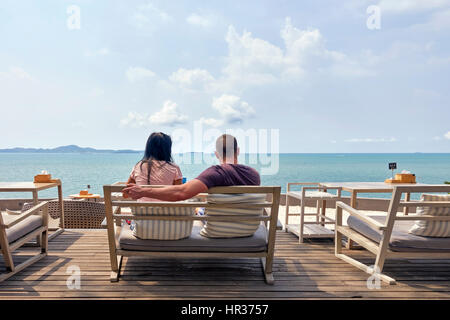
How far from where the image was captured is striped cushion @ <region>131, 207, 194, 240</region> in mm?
1880

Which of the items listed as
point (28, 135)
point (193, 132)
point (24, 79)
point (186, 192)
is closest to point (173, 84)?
point (193, 132)

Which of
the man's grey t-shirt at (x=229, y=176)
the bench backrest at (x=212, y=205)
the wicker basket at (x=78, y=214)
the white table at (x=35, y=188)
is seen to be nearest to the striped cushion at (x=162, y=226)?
the bench backrest at (x=212, y=205)

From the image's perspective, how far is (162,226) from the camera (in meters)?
1.91

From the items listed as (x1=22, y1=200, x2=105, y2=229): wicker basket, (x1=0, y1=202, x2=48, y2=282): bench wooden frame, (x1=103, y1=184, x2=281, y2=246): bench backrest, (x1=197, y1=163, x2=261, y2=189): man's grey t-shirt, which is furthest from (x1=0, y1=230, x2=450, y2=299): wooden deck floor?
(x1=22, y1=200, x2=105, y2=229): wicker basket

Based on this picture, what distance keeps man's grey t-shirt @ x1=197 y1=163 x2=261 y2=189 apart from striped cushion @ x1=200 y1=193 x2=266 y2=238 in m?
0.09

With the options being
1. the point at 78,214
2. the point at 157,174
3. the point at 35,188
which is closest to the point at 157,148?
the point at 157,174

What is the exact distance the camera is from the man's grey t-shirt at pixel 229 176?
1773 mm

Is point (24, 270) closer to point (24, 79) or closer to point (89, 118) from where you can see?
point (24, 79)

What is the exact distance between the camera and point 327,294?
1850 mm

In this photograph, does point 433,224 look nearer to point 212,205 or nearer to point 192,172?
point 212,205

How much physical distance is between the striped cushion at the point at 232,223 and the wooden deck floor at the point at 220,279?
38 centimetres

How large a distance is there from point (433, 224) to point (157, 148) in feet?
7.31

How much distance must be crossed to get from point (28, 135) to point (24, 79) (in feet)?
144

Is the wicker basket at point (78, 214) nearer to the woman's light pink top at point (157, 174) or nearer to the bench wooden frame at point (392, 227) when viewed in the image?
the woman's light pink top at point (157, 174)
